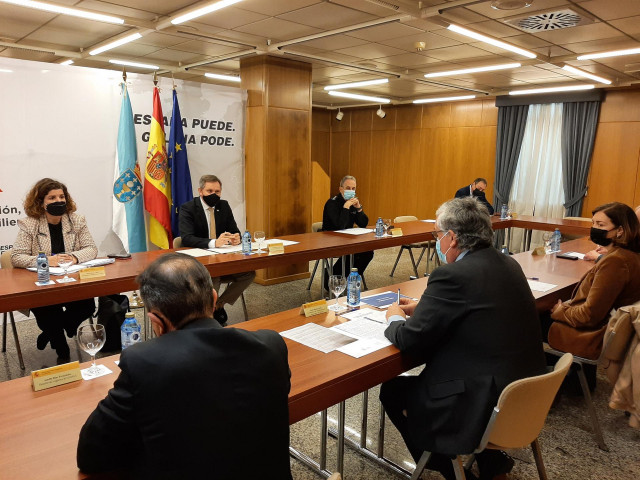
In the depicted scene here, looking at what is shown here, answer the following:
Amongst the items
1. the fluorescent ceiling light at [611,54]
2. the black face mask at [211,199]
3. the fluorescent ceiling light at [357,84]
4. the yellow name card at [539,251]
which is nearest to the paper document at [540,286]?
the yellow name card at [539,251]

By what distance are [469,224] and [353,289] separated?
29.8 inches

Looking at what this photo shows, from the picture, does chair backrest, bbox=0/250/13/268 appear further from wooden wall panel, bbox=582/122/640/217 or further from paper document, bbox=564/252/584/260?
wooden wall panel, bbox=582/122/640/217

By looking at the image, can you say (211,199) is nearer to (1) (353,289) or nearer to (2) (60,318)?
(2) (60,318)

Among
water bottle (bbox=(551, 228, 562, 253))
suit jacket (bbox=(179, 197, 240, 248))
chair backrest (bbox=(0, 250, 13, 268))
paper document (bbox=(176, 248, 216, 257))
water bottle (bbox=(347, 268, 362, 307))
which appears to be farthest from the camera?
water bottle (bbox=(551, 228, 562, 253))

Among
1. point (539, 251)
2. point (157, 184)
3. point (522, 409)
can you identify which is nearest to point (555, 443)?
point (522, 409)

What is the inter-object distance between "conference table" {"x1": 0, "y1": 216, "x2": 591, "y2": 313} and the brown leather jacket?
1894mm

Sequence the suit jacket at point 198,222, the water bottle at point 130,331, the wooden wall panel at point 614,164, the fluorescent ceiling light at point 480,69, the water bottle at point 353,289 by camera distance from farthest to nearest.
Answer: the wooden wall panel at point 614,164
the fluorescent ceiling light at point 480,69
the suit jacket at point 198,222
the water bottle at point 353,289
the water bottle at point 130,331

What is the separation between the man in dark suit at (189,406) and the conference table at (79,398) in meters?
0.15

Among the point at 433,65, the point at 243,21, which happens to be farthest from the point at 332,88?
the point at 243,21

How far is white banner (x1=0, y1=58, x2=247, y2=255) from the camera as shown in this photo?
13.3 ft

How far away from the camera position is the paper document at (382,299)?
2.48 meters

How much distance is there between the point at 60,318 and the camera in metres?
3.30

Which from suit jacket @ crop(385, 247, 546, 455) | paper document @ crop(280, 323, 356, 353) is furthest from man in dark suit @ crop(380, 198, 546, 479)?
paper document @ crop(280, 323, 356, 353)

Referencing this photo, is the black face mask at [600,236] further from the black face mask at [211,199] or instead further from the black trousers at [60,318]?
the black trousers at [60,318]
